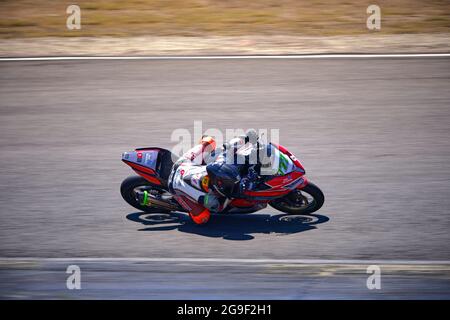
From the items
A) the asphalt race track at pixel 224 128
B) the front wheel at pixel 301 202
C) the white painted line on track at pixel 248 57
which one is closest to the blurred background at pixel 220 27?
the white painted line on track at pixel 248 57

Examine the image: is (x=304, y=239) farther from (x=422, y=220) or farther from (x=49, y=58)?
(x=49, y=58)

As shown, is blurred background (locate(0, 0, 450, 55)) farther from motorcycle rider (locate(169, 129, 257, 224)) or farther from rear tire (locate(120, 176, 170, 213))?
motorcycle rider (locate(169, 129, 257, 224))

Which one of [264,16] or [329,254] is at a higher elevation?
[264,16]

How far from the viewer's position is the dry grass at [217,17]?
18.1 m

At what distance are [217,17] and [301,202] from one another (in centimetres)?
1024

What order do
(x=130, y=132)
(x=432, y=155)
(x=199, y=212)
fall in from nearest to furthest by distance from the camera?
1. (x=199, y=212)
2. (x=432, y=155)
3. (x=130, y=132)

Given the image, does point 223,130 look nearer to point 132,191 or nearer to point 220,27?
point 132,191

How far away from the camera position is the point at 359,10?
19281mm

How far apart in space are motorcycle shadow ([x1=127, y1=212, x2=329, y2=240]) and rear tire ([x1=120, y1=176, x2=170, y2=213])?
100mm

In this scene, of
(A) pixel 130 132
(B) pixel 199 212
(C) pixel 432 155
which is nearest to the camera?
(B) pixel 199 212

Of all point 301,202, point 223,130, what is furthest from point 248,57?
point 301,202

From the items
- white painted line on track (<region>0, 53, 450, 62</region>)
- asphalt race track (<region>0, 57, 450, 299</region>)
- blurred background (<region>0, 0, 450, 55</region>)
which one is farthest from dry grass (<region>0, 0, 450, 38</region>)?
asphalt race track (<region>0, 57, 450, 299</region>)
